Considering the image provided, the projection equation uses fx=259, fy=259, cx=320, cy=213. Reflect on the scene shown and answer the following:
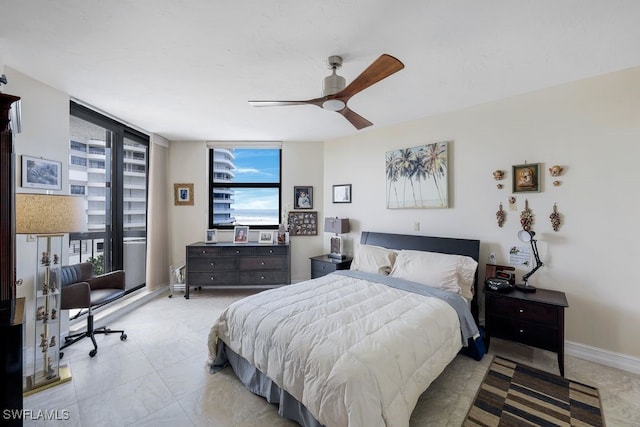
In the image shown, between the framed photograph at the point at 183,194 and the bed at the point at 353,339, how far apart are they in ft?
9.81

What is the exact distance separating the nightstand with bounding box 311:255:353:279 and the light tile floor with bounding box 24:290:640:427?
5.99ft

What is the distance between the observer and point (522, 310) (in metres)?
2.32

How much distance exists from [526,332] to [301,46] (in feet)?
10.0

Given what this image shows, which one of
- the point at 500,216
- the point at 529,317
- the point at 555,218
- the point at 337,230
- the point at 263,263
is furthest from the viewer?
the point at 263,263

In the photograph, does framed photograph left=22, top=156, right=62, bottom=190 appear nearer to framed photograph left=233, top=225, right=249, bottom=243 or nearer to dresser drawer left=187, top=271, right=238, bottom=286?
dresser drawer left=187, top=271, right=238, bottom=286

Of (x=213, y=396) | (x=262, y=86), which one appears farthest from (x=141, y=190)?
(x=213, y=396)

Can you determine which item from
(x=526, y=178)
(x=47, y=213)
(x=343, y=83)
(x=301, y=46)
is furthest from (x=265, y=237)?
(x=526, y=178)

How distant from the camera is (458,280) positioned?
2.60 meters

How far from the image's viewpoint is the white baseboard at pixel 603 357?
87.6 inches

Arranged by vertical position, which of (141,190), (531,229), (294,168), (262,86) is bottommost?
(531,229)

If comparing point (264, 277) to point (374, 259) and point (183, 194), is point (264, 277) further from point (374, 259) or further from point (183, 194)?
point (183, 194)

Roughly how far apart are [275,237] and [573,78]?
415 cm

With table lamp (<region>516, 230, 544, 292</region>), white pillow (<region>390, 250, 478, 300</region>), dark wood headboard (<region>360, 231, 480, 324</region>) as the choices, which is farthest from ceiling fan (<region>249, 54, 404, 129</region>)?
table lamp (<region>516, 230, 544, 292</region>)

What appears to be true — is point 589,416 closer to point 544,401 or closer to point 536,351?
point 544,401
